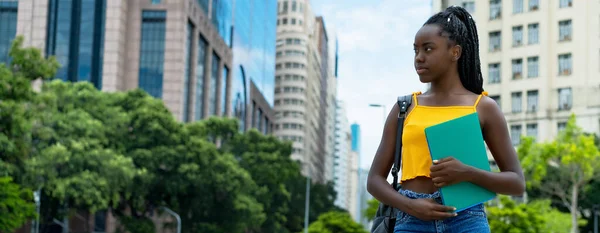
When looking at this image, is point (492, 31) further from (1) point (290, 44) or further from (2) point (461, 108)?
(1) point (290, 44)

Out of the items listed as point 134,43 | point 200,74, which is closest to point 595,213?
point 134,43

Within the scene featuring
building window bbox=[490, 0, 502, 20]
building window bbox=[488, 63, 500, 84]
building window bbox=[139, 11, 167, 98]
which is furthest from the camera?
building window bbox=[139, 11, 167, 98]

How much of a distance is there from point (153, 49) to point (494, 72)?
26775mm

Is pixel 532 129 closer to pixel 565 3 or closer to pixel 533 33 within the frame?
pixel 533 33

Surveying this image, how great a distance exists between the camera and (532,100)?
66.9m

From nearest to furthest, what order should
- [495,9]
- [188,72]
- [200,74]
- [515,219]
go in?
[515,219]
[495,9]
[188,72]
[200,74]

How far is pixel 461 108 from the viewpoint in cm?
443

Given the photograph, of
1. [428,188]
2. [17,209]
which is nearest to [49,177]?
[17,209]

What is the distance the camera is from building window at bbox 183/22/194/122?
3206 inches

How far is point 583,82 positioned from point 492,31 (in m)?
7.30

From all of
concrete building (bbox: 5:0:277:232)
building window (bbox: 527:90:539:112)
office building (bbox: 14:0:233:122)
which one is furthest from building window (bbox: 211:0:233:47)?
building window (bbox: 527:90:539:112)

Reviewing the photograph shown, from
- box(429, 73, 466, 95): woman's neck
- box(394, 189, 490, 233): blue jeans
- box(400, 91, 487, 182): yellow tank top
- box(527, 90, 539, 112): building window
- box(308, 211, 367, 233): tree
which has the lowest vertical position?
box(308, 211, 367, 233): tree

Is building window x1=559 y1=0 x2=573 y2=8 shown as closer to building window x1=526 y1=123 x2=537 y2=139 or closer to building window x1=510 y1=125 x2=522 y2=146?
building window x1=526 y1=123 x2=537 y2=139

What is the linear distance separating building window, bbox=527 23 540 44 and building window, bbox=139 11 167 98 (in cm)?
2816
